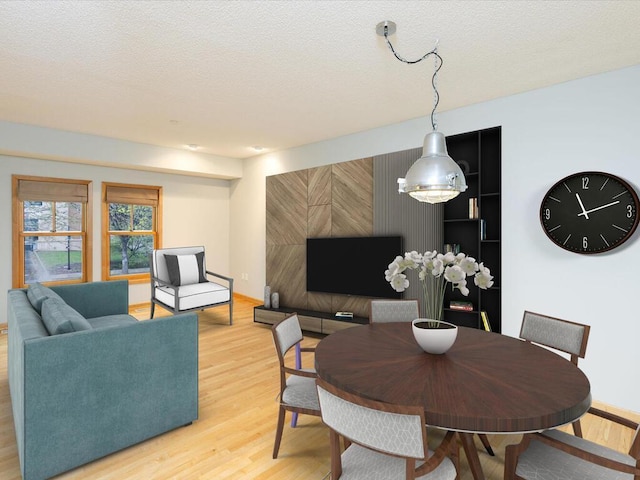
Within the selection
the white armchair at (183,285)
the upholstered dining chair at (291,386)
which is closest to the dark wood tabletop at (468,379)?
the upholstered dining chair at (291,386)

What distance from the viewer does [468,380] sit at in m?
1.47

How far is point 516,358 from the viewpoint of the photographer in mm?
1735

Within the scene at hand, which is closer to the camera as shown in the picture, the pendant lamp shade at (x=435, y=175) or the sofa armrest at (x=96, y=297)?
the pendant lamp shade at (x=435, y=175)

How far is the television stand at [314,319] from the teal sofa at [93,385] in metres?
2.10

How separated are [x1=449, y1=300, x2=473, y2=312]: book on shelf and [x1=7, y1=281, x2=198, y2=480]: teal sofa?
2.54 metres

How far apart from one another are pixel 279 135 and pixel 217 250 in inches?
115

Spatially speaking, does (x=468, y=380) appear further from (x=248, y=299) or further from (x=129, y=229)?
(x=129, y=229)

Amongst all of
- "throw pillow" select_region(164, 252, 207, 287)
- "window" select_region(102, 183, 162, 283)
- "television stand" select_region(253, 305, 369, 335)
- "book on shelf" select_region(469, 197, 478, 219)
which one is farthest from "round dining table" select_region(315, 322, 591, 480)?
"window" select_region(102, 183, 162, 283)

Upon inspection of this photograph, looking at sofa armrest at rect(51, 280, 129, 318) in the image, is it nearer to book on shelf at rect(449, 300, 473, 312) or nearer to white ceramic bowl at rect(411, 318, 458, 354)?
white ceramic bowl at rect(411, 318, 458, 354)

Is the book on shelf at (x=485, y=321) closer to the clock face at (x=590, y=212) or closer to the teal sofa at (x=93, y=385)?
the clock face at (x=590, y=212)

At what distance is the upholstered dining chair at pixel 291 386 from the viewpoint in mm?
1908

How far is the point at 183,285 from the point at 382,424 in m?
4.45

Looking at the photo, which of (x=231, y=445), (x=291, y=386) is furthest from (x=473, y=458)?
(x=231, y=445)

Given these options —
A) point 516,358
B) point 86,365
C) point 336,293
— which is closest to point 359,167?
point 336,293
